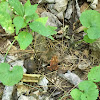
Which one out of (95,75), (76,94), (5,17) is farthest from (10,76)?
(95,75)

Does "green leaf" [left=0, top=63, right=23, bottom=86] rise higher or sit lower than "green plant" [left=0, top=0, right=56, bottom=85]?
lower

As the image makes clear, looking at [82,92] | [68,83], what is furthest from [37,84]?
[82,92]

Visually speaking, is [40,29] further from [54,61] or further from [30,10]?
[54,61]

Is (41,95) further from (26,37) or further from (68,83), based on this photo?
(26,37)

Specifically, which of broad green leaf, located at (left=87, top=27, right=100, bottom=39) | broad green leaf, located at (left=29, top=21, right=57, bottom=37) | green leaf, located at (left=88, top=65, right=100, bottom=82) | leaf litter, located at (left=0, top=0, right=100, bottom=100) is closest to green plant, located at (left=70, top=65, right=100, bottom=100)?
green leaf, located at (left=88, top=65, right=100, bottom=82)

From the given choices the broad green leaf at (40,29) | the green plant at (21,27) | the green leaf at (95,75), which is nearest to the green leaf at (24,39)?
the green plant at (21,27)

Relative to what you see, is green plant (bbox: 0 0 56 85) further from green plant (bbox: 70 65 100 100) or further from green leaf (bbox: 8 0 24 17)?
green plant (bbox: 70 65 100 100)
